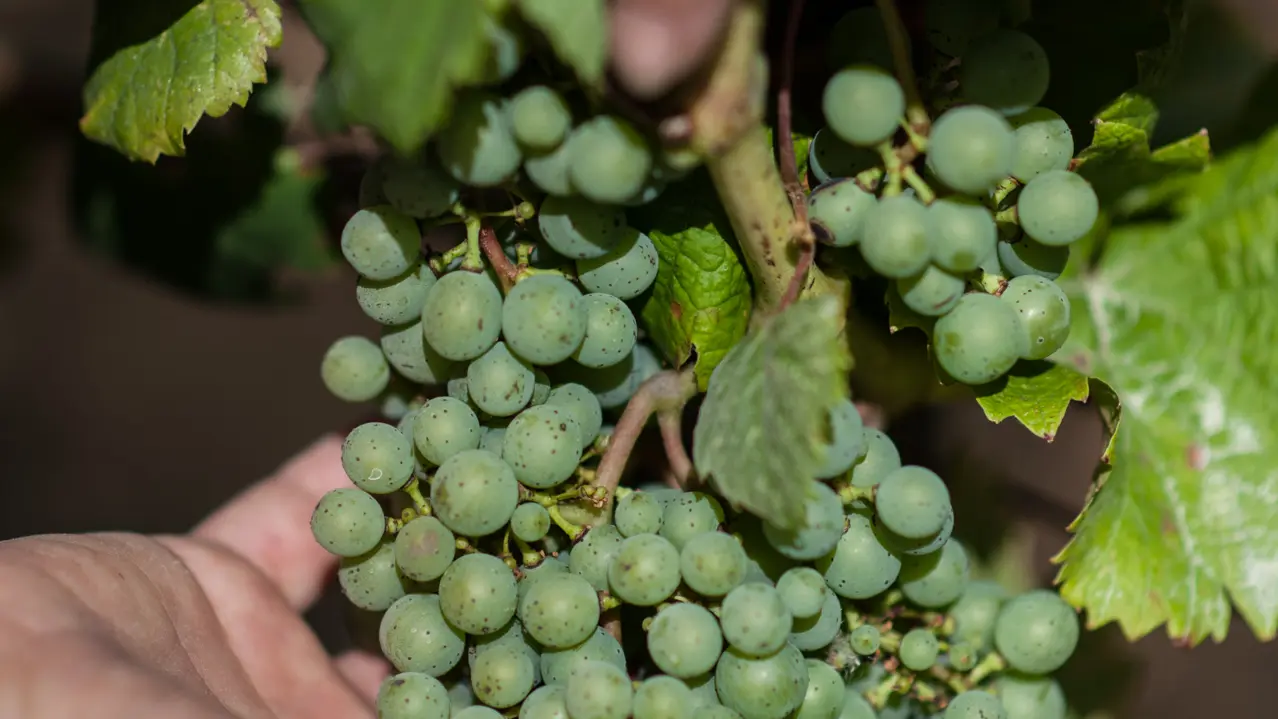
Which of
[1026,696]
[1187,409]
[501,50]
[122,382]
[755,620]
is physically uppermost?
[501,50]

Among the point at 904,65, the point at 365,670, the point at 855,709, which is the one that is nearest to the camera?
the point at 904,65

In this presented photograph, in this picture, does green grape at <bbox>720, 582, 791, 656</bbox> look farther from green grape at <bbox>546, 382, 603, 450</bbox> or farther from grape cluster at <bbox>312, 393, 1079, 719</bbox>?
green grape at <bbox>546, 382, 603, 450</bbox>

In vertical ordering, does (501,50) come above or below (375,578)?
above

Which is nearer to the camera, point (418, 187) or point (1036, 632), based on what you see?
point (418, 187)

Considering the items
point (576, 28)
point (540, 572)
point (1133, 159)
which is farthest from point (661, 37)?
point (1133, 159)

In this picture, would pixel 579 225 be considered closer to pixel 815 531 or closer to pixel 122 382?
pixel 815 531

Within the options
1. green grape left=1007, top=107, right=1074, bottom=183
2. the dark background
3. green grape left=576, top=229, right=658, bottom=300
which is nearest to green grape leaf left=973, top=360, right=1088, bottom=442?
green grape left=1007, top=107, right=1074, bottom=183

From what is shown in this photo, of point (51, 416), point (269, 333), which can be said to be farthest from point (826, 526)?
point (51, 416)
